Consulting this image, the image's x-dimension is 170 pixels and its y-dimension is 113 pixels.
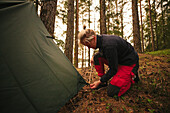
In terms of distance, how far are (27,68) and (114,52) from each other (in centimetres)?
158

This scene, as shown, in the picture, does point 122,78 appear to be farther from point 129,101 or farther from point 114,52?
point 114,52

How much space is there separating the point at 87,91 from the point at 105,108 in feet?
2.37

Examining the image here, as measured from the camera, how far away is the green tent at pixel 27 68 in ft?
3.88

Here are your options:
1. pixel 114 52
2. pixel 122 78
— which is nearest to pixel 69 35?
pixel 114 52

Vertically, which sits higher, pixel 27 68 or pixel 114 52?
pixel 114 52

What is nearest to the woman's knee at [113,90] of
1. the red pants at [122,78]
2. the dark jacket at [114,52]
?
the red pants at [122,78]

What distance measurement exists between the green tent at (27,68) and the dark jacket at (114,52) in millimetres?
943

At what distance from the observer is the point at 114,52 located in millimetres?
1618

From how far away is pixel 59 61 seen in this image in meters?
1.94

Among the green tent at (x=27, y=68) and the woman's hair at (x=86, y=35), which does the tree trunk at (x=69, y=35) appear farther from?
the woman's hair at (x=86, y=35)

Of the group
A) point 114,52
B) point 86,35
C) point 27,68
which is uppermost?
point 86,35

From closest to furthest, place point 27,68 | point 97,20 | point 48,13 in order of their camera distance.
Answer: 1. point 27,68
2. point 48,13
3. point 97,20

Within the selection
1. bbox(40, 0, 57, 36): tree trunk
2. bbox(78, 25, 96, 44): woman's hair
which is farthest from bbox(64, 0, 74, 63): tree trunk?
bbox(78, 25, 96, 44): woman's hair

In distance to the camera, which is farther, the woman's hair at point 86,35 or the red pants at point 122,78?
the red pants at point 122,78
